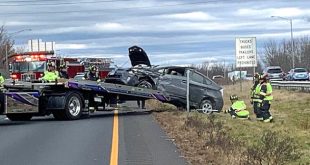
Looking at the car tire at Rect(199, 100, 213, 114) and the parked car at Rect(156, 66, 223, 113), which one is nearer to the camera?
the parked car at Rect(156, 66, 223, 113)

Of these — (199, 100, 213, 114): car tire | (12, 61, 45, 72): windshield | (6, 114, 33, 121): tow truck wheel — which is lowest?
(6, 114, 33, 121): tow truck wheel

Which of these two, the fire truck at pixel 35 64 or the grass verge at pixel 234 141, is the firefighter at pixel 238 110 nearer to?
the grass verge at pixel 234 141

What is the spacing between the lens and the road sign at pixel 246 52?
3916 cm

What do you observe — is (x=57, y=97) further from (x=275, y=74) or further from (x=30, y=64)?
(x=275, y=74)

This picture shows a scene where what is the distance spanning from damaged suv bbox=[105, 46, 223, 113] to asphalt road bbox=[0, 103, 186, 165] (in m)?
3.12

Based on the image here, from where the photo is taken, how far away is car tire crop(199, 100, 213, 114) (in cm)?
2347

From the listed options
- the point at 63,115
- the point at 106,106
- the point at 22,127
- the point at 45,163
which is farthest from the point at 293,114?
the point at 45,163

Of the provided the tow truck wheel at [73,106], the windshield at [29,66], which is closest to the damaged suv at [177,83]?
the tow truck wheel at [73,106]

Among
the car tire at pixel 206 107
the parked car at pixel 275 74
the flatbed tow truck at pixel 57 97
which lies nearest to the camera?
the flatbed tow truck at pixel 57 97

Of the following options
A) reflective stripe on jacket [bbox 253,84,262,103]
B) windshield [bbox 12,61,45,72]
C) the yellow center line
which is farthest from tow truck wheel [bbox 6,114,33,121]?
windshield [bbox 12,61,45,72]

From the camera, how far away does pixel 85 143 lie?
13812 millimetres

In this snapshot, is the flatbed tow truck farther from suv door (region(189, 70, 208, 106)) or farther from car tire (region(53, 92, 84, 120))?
suv door (region(189, 70, 208, 106))

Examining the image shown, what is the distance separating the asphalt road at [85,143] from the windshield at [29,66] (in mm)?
14362

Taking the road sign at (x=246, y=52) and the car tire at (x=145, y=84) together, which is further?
the road sign at (x=246, y=52)
